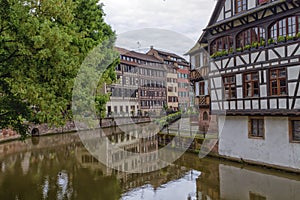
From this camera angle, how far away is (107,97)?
2077 centimetres

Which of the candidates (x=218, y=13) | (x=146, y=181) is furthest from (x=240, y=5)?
(x=146, y=181)

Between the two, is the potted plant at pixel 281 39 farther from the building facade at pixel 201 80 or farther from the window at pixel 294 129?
the building facade at pixel 201 80

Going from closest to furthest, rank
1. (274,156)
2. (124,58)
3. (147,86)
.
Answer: (274,156), (124,58), (147,86)

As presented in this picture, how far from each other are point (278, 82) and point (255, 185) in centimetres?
503

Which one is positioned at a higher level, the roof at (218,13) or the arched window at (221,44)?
the roof at (218,13)

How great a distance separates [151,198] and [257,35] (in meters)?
9.70

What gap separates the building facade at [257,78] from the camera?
13.8 meters

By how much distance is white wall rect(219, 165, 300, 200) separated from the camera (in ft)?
37.2

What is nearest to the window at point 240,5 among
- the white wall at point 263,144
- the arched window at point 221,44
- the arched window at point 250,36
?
the arched window at point 250,36

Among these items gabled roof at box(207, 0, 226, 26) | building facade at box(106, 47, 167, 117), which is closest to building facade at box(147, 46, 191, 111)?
building facade at box(106, 47, 167, 117)

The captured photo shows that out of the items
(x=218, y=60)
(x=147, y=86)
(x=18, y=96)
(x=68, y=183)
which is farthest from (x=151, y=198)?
(x=147, y=86)

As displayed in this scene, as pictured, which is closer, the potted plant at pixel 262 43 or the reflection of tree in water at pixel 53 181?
the reflection of tree in water at pixel 53 181

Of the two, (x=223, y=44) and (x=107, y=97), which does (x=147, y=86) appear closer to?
(x=107, y=97)

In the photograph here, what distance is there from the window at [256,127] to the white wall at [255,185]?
6.98 feet
